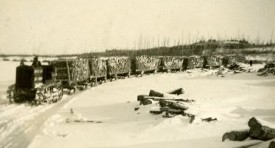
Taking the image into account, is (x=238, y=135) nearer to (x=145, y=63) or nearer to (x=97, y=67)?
(x=97, y=67)

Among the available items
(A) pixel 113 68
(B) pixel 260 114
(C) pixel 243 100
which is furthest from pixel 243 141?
(A) pixel 113 68

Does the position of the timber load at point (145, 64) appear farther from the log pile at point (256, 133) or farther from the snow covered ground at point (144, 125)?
the log pile at point (256, 133)

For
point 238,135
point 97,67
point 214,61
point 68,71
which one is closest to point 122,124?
point 238,135

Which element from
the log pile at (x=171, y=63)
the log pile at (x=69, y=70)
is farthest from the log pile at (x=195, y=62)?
the log pile at (x=69, y=70)

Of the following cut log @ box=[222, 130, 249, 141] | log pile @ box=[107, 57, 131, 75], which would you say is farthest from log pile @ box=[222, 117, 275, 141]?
log pile @ box=[107, 57, 131, 75]

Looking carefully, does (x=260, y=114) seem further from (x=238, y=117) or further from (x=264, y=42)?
(x=264, y=42)
